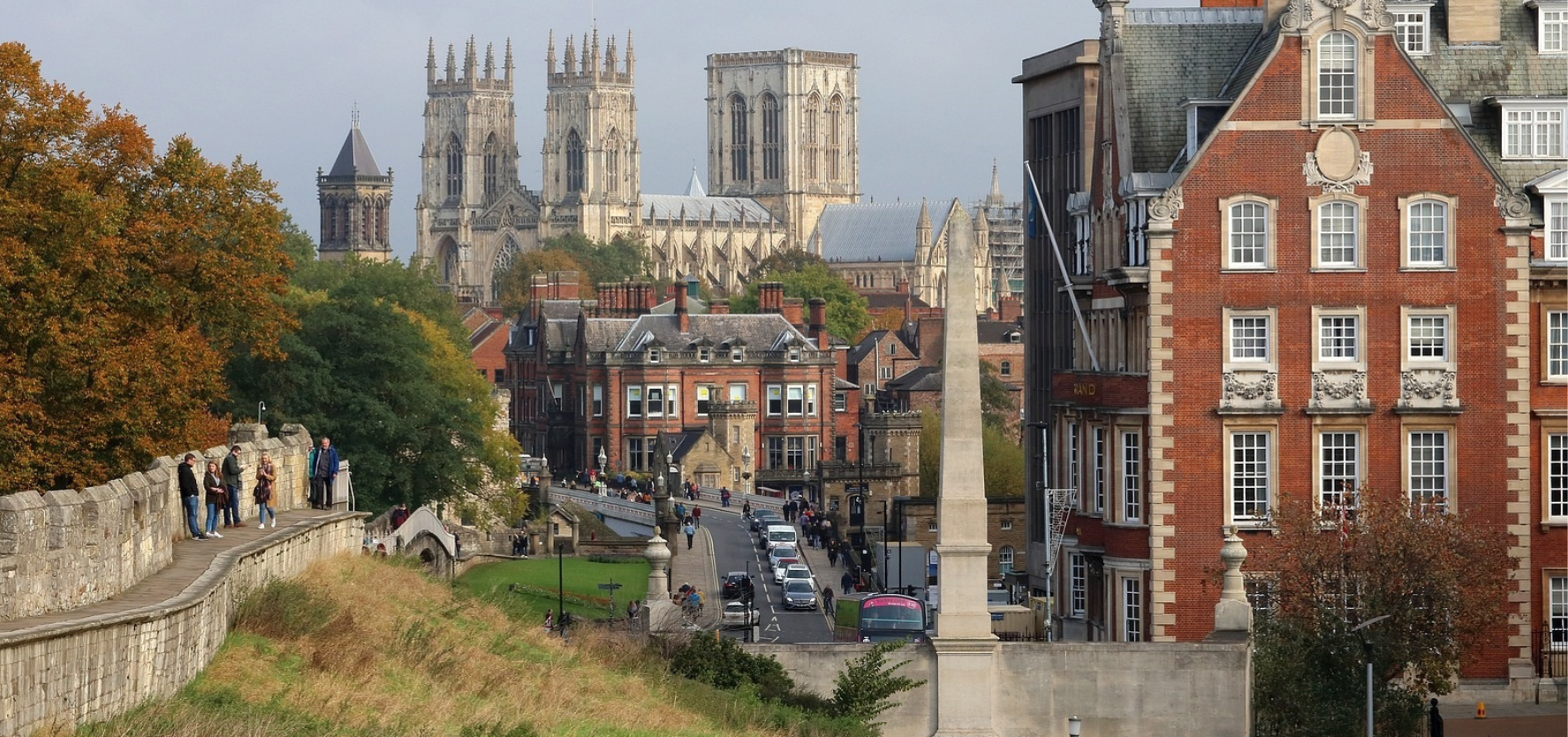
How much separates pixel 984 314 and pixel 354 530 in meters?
158

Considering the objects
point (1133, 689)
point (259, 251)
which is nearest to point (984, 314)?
point (259, 251)

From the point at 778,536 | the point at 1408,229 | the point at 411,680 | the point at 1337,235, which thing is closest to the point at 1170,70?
the point at 1337,235

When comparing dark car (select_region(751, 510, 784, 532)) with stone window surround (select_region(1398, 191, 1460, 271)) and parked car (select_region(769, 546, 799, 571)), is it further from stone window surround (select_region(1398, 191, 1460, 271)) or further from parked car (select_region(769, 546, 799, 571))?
stone window surround (select_region(1398, 191, 1460, 271))

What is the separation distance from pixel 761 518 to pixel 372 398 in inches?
1109

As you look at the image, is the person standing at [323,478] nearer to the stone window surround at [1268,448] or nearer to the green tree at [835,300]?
the stone window surround at [1268,448]

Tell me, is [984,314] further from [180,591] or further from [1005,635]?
[180,591]

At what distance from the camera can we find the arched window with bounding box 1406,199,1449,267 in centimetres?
4525

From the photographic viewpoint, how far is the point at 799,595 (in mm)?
71688

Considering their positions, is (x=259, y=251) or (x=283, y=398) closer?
(x=259, y=251)

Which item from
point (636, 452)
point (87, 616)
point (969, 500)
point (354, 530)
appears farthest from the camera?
point (636, 452)

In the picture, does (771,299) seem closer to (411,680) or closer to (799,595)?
(799,595)

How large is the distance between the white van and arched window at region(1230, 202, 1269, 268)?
1683 inches

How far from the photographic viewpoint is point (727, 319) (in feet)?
431

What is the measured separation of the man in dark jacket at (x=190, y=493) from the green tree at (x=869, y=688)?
351 inches
